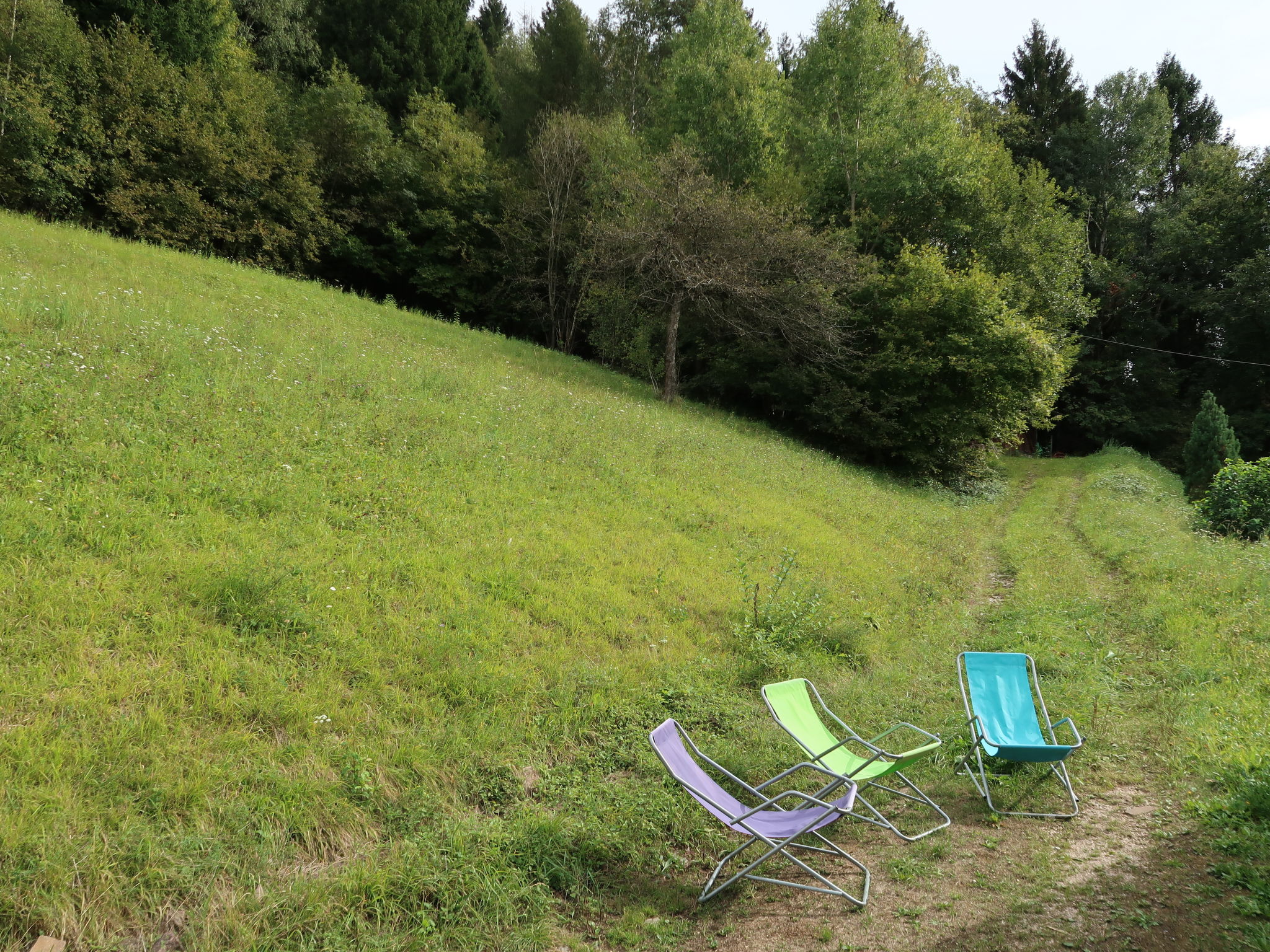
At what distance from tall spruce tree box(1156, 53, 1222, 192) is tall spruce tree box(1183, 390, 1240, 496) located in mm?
27816

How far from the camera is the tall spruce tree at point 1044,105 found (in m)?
39.2

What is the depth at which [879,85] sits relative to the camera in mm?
25438

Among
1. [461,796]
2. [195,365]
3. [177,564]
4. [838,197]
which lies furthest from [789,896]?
[838,197]

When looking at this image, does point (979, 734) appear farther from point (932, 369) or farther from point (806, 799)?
point (932, 369)

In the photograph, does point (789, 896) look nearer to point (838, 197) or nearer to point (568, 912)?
point (568, 912)

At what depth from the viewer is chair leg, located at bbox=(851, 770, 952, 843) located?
418 cm

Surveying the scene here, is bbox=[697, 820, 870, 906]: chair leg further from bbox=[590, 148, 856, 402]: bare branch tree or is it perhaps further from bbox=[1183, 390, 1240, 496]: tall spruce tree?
bbox=[1183, 390, 1240, 496]: tall spruce tree

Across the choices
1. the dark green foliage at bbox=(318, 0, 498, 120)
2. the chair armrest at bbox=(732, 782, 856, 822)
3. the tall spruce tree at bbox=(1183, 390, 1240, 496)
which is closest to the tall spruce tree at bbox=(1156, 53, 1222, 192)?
the tall spruce tree at bbox=(1183, 390, 1240, 496)

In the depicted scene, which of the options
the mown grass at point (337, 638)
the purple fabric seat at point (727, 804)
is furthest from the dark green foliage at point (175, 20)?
the purple fabric seat at point (727, 804)

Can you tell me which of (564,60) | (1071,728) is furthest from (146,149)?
(1071,728)

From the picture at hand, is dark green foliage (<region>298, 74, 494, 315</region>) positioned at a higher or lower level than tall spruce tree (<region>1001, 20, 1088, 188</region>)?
lower

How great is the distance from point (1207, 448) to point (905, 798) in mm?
24691

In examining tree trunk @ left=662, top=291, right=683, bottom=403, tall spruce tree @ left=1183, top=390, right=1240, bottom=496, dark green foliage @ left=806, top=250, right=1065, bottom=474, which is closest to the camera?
tree trunk @ left=662, top=291, right=683, bottom=403

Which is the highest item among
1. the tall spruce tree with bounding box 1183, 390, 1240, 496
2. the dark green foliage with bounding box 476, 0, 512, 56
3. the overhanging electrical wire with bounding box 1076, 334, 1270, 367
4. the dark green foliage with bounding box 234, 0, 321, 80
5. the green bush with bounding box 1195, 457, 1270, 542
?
the dark green foliage with bounding box 476, 0, 512, 56
